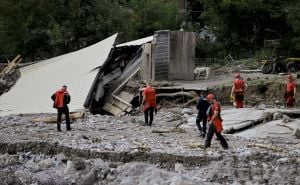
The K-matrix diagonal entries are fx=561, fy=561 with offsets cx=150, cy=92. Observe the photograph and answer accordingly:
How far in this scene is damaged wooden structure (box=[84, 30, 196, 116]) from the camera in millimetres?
23703

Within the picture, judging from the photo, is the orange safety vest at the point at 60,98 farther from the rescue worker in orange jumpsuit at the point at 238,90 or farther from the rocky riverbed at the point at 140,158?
the rescue worker in orange jumpsuit at the point at 238,90

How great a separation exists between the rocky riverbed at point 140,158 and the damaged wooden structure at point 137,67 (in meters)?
6.37

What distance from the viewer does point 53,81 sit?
25.1 m

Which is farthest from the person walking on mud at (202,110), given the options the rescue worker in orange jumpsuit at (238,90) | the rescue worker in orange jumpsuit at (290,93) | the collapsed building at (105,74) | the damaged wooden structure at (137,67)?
the damaged wooden structure at (137,67)

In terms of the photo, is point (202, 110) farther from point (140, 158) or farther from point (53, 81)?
point (53, 81)

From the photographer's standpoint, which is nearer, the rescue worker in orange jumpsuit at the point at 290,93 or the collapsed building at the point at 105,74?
the rescue worker in orange jumpsuit at the point at 290,93

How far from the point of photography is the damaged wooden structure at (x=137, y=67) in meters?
23.7

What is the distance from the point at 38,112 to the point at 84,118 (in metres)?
2.60

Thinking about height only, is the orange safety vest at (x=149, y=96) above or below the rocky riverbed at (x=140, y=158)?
above

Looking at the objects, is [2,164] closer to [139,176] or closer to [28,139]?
[28,139]

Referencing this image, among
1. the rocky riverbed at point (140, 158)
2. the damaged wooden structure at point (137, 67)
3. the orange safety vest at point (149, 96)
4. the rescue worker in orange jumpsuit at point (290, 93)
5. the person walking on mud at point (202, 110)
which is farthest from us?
the damaged wooden structure at point (137, 67)

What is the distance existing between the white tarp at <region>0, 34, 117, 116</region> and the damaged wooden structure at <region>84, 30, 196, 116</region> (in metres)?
0.45

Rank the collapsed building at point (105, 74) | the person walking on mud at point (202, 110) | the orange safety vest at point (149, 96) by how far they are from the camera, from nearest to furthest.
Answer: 1. the person walking on mud at point (202, 110)
2. the orange safety vest at point (149, 96)
3. the collapsed building at point (105, 74)

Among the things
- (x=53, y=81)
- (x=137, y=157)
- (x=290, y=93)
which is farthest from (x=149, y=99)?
(x=53, y=81)
